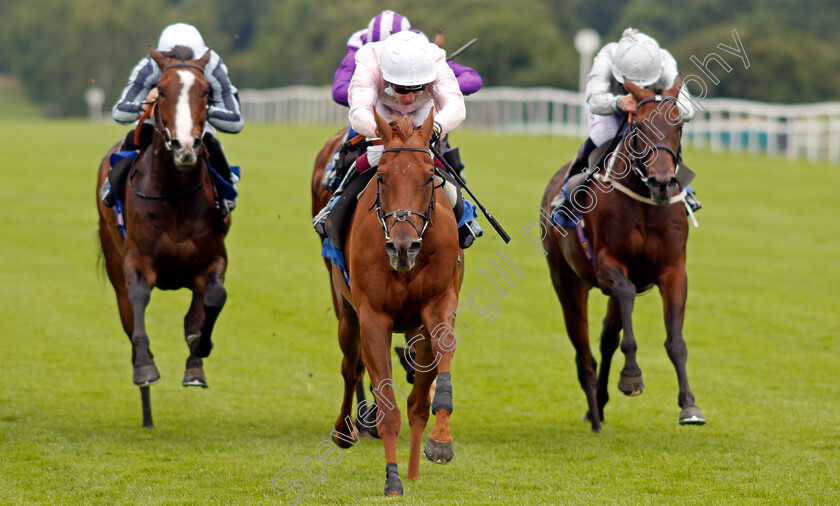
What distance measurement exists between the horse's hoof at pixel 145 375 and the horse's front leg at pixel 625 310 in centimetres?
302

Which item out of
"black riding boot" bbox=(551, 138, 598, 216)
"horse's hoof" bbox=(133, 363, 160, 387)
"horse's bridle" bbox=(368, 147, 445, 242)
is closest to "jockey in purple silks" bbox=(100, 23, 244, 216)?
"horse's hoof" bbox=(133, 363, 160, 387)

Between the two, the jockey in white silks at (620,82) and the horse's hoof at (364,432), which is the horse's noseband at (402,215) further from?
the horse's hoof at (364,432)

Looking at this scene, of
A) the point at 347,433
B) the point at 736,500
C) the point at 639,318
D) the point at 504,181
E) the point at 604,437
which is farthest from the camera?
the point at 504,181

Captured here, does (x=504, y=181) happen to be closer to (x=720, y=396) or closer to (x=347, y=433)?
(x=720, y=396)

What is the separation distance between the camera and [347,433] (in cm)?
782

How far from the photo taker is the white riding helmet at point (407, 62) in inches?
261

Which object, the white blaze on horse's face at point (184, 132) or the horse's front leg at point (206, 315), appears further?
the horse's front leg at point (206, 315)

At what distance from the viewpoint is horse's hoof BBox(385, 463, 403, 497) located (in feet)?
20.5

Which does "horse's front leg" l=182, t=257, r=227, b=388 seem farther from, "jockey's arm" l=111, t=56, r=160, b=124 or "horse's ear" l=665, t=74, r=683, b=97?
"horse's ear" l=665, t=74, r=683, b=97

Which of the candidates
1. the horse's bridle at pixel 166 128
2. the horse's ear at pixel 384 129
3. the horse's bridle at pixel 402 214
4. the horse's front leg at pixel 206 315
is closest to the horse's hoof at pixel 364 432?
the horse's front leg at pixel 206 315

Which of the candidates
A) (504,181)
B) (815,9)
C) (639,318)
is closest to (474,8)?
(815,9)

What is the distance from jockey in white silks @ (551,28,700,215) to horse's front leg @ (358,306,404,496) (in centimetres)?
262

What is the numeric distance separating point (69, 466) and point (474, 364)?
502 centimetres

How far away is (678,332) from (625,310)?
0.38 meters
